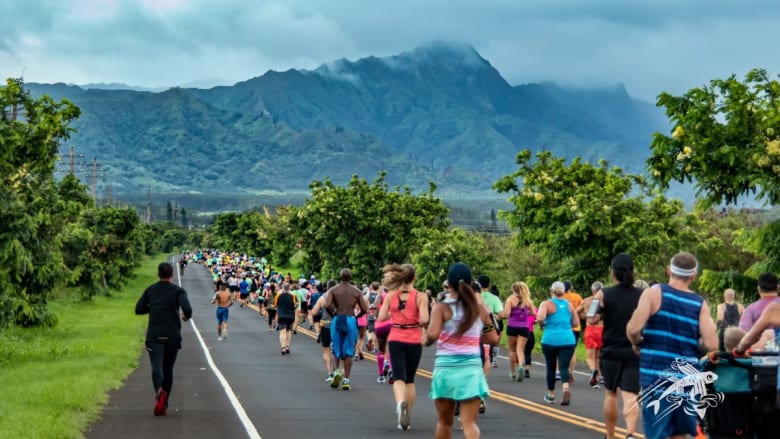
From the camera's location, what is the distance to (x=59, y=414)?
1545 cm

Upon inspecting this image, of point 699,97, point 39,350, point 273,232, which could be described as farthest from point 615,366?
point 273,232

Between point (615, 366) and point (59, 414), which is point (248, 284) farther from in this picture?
point (615, 366)

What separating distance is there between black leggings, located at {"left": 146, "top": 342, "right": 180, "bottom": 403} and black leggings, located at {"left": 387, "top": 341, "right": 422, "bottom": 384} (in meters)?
3.12

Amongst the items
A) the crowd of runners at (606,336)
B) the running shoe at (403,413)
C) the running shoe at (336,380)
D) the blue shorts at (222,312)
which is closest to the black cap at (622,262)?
the crowd of runners at (606,336)

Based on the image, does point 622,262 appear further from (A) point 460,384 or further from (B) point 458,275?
(A) point 460,384

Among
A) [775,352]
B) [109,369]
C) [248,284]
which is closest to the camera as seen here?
[775,352]


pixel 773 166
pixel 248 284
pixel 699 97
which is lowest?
pixel 248 284

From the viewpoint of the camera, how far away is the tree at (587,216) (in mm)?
37281

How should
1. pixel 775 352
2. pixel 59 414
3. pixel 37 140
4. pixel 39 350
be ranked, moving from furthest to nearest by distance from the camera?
pixel 39 350 → pixel 37 140 → pixel 59 414 → pixel 775 352

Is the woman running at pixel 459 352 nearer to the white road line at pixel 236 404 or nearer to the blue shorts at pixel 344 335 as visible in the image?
the white road line at pixel 236 404

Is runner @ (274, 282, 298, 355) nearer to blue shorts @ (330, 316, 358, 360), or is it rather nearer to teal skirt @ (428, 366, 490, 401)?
blue shorts @ (330, 316, 358, 360)

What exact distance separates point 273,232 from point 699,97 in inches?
4081

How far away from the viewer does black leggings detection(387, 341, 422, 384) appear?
14.2m

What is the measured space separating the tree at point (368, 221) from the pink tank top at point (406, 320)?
152 feet
